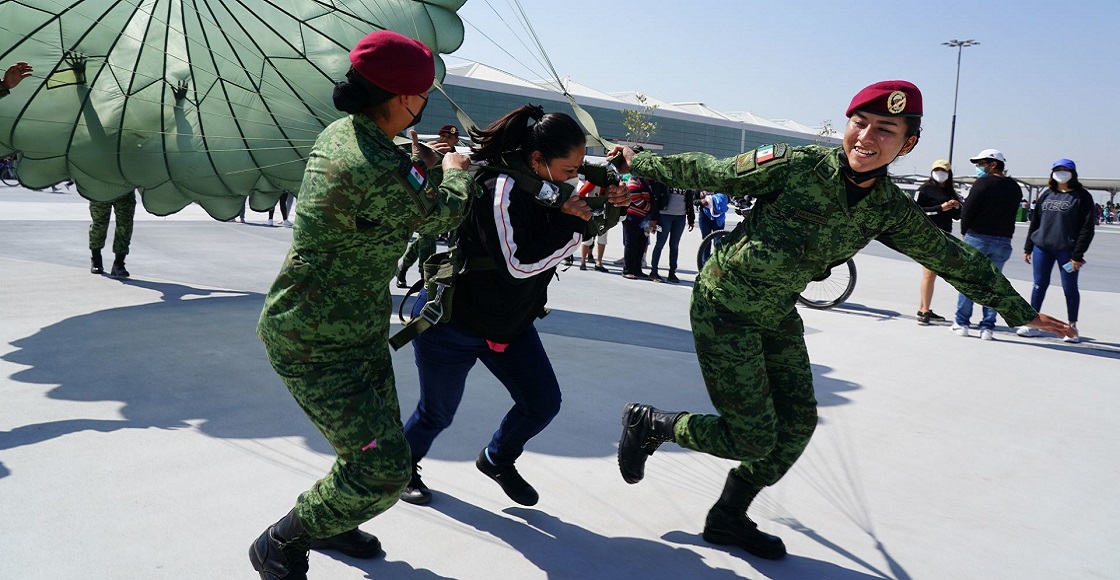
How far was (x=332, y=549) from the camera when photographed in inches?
115

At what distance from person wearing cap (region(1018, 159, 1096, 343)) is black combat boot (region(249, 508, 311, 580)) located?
Result: 7.31 metres

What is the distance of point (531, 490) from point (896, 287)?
28.6 feet

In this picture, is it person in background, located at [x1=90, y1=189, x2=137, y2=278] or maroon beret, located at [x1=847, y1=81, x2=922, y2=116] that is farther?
person in background, located at [x1=90, y1=189, x2=137, y2=278]

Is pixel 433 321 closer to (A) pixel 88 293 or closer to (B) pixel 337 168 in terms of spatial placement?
(B) pixel 337 168

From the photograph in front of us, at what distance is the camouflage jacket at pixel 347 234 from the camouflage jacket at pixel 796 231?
1013 millimetres

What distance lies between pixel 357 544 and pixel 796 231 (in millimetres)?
1862

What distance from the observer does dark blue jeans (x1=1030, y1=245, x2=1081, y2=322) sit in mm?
7615

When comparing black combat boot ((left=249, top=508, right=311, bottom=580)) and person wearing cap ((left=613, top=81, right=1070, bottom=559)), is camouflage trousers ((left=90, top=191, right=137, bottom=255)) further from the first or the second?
person wearing cap ((left=613, top=81, right=1070, bottom=559))

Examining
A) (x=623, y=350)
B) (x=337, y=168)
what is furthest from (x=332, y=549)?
(x=623, y=350)

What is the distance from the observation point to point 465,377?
3145 mm

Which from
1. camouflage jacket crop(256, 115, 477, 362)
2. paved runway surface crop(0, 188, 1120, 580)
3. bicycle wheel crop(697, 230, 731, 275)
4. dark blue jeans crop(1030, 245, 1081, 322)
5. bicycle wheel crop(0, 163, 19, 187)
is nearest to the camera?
camouflage jacket crop(256, 115, 477, 362)

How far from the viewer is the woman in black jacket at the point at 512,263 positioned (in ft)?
9.50

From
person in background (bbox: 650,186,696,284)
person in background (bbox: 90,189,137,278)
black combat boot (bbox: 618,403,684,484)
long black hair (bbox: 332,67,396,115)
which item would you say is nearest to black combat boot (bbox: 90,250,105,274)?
person in background (bbox: 90,189,137,278)

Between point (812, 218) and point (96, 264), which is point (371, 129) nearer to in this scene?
point (812, 218)
